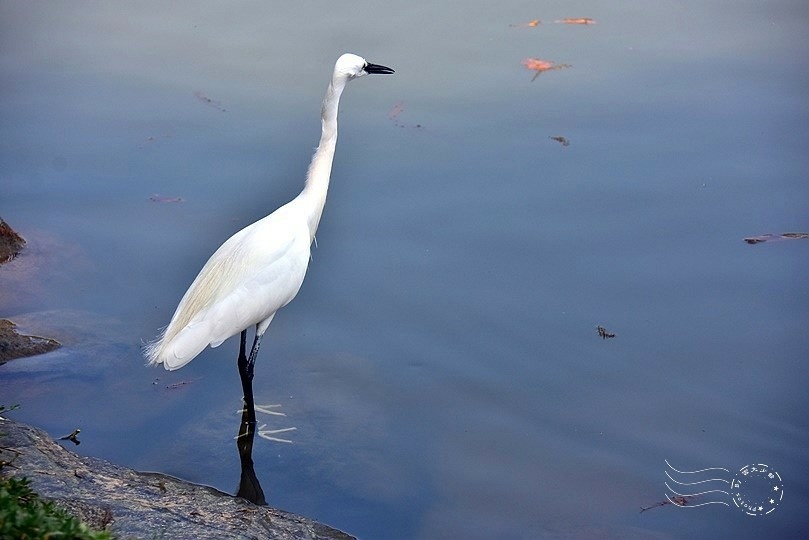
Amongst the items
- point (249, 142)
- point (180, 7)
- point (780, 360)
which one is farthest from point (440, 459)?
point (180, 7)

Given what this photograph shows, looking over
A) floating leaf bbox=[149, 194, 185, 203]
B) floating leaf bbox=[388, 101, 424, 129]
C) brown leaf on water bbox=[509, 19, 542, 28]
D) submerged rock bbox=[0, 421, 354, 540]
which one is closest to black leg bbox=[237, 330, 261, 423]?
submerged rock bbox=[0, 421, 354, 540]

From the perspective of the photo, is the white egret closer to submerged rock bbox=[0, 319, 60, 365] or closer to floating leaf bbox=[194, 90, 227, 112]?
submerged rock bbox=[0, 319, 60, 365]

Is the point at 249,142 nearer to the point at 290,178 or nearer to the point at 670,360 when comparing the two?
the point at 290,178

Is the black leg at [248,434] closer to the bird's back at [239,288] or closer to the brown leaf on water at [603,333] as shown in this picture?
the bird's back at [239,288]

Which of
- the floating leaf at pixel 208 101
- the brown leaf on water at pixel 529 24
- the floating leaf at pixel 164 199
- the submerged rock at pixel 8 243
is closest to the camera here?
the submerged rock at pixel 8 243

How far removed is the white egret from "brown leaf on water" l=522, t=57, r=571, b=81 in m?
2.59

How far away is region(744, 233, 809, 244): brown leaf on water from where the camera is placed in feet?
18.8

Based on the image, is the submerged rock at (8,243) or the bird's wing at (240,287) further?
the submerged rock at (8,243)

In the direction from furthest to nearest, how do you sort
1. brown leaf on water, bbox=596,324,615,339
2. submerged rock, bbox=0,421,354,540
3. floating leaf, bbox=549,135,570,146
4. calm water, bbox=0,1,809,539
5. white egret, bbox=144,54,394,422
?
floating leaf, bbox=549,135,570,146, brown leaf on water, bbox=596,324,615,339, white egret, bbox=144,54,394,422, calm water, bbox=0,1,809,539, submerged rock, bbox=0,421,354,540

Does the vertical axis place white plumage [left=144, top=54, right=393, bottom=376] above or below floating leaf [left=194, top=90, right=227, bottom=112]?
below

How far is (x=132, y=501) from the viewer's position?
318 centimetres

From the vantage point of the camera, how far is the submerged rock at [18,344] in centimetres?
478

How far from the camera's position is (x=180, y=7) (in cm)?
855

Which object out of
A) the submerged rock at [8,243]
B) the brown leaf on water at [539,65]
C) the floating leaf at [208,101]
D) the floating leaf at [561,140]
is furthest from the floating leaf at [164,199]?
the brown leaf on water at [539,65]
